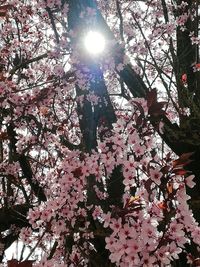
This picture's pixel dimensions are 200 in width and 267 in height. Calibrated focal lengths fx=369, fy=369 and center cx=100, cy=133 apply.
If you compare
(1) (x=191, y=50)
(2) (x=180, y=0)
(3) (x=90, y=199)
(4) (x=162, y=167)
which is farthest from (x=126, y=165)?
(2) (x=180, y=0)

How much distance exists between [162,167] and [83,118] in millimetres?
1834

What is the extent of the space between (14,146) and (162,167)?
3.42 m

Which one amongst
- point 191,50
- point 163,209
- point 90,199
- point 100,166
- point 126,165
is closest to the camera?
point 163,209

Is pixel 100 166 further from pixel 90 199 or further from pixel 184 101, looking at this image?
pixel 184 101

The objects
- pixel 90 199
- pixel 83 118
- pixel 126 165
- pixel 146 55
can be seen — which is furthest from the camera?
pixel 146 55

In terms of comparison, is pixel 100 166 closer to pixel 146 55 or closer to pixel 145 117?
pixel 145 117

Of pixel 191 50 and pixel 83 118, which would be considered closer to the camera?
pixel 83 118

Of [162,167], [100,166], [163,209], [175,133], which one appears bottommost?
[163,209]

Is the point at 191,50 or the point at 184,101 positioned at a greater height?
the point at 191,50

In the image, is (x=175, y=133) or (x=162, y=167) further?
(x=175, y=133)

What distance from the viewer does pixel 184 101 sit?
4637mm

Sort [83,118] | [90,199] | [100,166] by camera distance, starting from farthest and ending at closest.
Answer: [83,118] → [90,199] → [100,166]

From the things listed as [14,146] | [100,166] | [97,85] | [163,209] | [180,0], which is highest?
[180,0]

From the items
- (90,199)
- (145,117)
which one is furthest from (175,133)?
(145,117)
